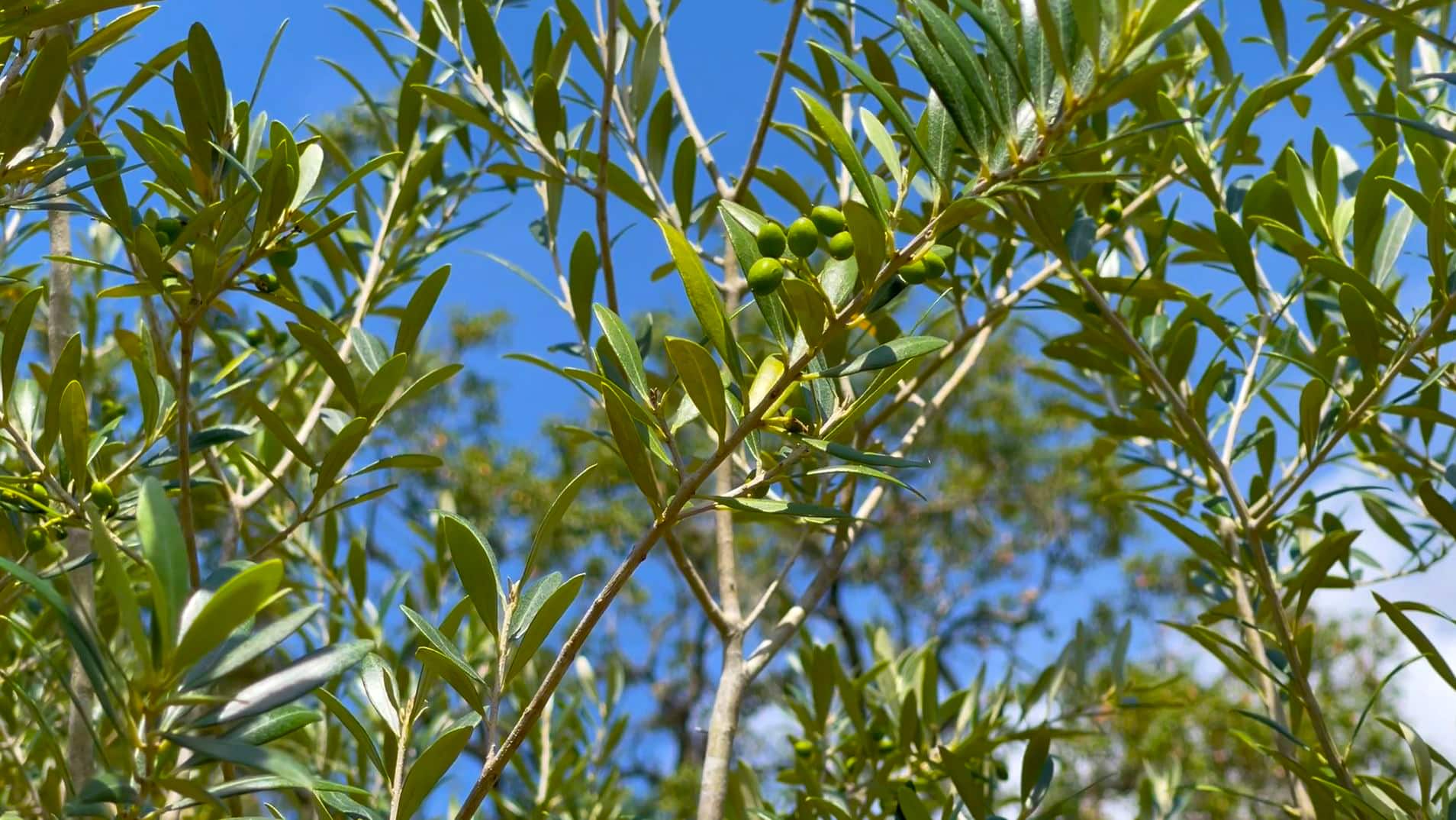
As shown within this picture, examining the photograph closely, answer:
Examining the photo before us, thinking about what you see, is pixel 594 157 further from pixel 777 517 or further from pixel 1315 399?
pixel 1315 399

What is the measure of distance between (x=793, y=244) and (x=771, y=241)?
13 millimetres

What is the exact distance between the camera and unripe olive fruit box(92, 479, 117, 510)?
36.8 inches

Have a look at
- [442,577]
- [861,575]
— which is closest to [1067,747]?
[861,575]

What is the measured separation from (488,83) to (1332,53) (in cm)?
89

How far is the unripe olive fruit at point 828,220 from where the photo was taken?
2.38 ft

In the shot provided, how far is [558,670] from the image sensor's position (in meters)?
0.67

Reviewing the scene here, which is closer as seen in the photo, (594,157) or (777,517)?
(777,517)

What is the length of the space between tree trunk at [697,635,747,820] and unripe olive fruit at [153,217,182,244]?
664 mm

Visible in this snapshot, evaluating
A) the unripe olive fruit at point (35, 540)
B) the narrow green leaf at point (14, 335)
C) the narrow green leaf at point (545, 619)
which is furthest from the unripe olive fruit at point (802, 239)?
the unripe olive fruit at point (35, 540)

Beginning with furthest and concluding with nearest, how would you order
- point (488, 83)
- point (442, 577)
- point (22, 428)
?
point (442, 577)
point (488, 83)
point (22, 428)

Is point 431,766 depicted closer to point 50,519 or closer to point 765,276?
point 765,276

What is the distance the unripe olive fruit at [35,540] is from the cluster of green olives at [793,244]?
0.62 metres

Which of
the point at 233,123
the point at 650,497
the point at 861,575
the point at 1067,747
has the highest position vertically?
the point at 861,575

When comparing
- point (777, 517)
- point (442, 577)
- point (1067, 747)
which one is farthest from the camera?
point (1067, 747)
